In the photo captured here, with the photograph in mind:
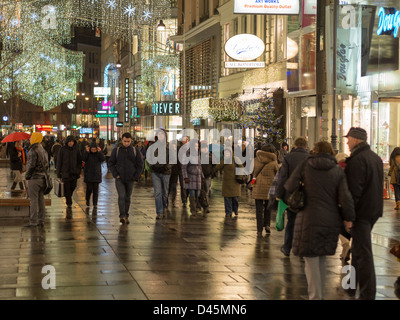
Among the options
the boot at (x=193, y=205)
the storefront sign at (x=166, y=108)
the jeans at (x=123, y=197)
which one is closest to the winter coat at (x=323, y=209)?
the jeans at (x=123, y=197)

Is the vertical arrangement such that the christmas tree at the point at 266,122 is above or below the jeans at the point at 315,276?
above

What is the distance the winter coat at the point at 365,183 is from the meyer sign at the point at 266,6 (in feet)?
57.9

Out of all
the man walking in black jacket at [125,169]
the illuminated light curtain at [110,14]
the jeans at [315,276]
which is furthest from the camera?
the illuminated light curtain at [110,14]

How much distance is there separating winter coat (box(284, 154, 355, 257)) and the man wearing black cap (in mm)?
315

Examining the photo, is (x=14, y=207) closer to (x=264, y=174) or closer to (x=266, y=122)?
(x=264, y=174)

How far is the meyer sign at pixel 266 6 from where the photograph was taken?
25.9 metres

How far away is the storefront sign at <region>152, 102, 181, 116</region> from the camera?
231ft

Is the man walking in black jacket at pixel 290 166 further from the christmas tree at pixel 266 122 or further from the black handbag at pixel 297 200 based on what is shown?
the christmas tree at pixel 266 122

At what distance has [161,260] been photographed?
11.5m

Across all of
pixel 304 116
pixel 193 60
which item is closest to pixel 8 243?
pixel 304 116

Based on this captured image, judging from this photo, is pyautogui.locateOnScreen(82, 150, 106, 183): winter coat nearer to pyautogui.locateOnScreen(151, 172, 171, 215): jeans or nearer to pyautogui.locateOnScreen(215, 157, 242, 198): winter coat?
pyautogui.locateOnScreen(151, 172, 171, 215): jeans

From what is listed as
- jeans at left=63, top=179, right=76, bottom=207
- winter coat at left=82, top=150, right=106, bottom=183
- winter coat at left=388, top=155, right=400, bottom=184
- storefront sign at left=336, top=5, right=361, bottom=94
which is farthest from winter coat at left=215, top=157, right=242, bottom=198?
storefront sign at left=336, top=5, right=361, bottom=94

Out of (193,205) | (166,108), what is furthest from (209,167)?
(166,108)

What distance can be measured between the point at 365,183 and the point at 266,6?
1800 centimetres
